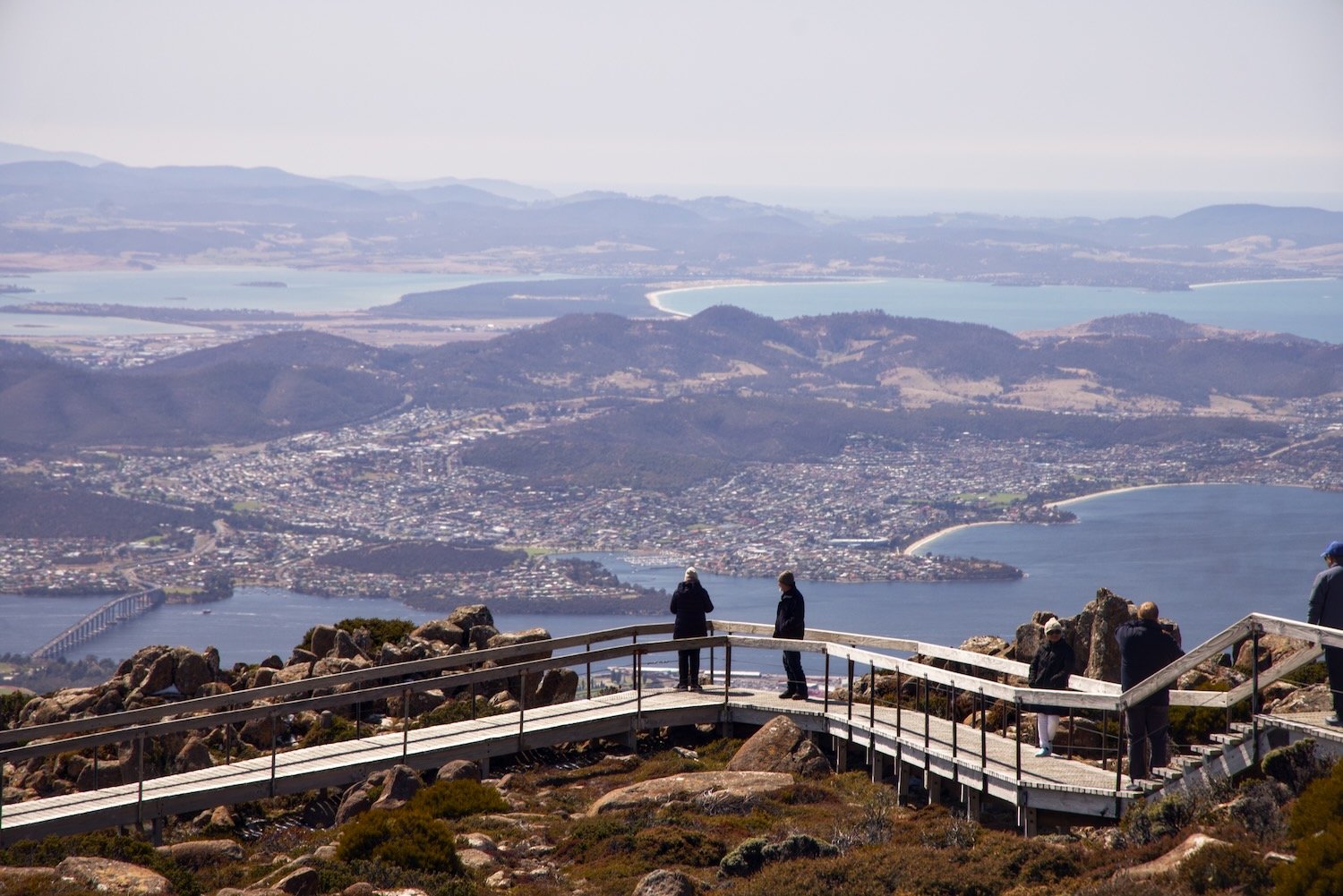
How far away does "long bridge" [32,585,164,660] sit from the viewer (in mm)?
64938

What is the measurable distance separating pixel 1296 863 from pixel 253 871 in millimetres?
6161

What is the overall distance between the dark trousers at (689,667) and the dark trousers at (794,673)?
0.95 metres

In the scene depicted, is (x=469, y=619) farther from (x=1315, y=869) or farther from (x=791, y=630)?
(x=1315, y=869)

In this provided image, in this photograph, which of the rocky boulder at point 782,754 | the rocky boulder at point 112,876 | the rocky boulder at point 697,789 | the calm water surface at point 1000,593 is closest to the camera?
the rocky boulder at point 112,876

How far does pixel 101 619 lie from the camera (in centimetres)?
7169

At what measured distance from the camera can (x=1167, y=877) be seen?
7.55 meters

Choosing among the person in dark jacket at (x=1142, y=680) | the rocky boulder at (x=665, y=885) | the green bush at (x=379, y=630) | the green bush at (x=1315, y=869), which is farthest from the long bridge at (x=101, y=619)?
the green bush at (x=1315, y=869)

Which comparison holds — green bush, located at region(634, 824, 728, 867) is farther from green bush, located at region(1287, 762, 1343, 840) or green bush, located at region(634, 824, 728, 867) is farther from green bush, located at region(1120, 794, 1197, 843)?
green bush, located at region(1287, 762, 1343, 840)

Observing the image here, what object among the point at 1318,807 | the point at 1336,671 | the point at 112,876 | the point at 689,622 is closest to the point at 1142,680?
the point at 1336,671

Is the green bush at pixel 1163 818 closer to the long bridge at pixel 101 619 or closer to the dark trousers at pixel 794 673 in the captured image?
the dark trousers at pixel 794 673

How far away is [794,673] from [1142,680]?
12.2 feet

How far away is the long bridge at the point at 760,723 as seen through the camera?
9070 millimetres

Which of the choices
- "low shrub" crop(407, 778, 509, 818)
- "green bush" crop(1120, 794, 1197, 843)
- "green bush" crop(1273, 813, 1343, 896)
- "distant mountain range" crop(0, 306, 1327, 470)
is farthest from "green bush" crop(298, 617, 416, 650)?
"distant mountain range" crop(0, 306, 1327, 470)

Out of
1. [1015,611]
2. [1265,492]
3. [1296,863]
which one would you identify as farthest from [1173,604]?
[1296,863]
